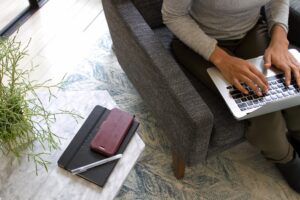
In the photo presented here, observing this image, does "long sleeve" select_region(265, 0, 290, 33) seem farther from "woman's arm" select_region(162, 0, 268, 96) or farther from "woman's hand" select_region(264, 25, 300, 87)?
"woman's arm" select_region(162, 0, 268, 96)

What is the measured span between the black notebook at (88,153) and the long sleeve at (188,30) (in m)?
0.33

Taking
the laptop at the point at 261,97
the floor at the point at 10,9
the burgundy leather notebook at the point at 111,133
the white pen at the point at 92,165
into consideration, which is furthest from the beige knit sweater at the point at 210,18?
the floor at the point at 10,9

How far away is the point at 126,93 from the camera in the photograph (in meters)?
1.63

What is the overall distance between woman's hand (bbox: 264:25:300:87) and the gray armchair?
0.57 ft

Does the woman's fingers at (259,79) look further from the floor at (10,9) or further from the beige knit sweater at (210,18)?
the floor at (10,9)

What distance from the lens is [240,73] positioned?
1.04 meters

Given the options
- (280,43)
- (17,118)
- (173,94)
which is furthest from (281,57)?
(17,118)

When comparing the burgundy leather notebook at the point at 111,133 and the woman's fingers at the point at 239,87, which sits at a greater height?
the burgundy leather notebook at the point at 111,133

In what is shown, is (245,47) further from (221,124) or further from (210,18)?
(221,124)

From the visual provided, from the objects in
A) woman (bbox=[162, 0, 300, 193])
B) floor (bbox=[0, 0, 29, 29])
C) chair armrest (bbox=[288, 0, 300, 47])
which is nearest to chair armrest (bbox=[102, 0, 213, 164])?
woman (bbox=[162, 0, 300, 193])

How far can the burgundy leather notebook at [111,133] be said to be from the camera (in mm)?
927

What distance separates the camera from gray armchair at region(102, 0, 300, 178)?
991 millimetres

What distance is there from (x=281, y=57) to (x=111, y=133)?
0.61 meters

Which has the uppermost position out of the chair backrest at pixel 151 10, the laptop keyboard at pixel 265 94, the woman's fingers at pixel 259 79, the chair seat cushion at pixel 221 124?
the chair backrest at pixel 151 10
